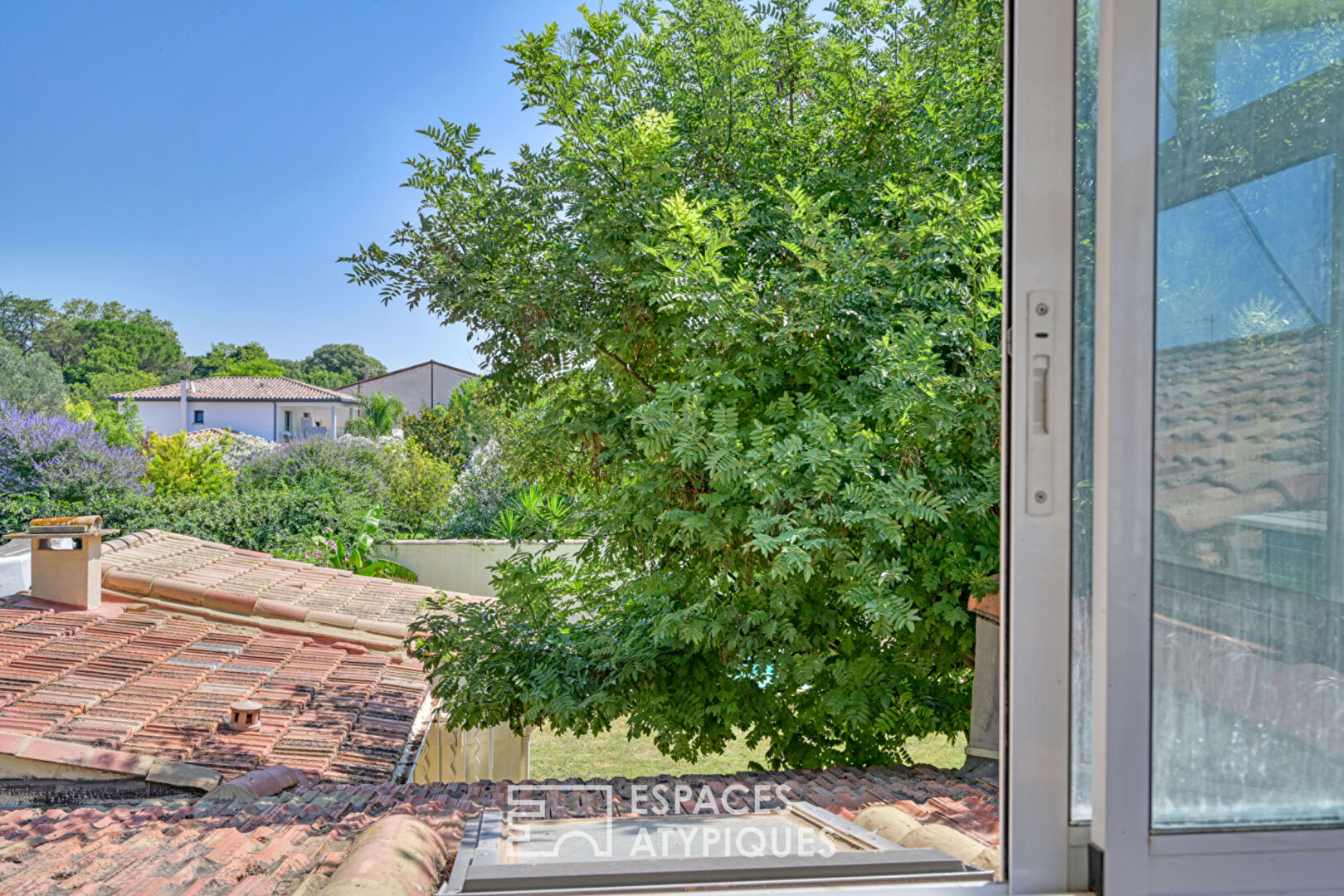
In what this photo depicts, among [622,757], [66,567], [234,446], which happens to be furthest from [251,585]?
[234,446]

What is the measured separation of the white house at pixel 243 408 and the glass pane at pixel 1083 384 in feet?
122

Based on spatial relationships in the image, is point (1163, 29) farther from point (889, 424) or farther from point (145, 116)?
point (145, 116)

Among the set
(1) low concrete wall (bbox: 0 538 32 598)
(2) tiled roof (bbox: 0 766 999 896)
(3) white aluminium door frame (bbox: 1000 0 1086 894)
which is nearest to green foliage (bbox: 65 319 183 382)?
(1) low concrete wall (bbox: 0 538 32 598)

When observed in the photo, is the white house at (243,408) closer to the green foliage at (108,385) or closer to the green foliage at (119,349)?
the green foliage at (108,385)

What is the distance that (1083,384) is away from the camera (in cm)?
102

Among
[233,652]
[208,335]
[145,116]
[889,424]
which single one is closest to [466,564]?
[233,652]

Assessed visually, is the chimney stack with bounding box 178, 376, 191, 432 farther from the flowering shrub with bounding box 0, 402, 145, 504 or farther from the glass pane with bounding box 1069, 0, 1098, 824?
the glass pane with bounding box 1069, 0, 1098, 824

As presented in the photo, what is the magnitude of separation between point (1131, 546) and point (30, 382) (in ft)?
128

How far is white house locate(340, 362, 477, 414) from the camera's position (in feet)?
125

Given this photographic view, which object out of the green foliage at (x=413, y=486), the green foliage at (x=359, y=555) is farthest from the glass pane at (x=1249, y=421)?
the green foliage at (x=413, y=486)

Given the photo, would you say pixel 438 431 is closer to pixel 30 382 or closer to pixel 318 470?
pixel 318 470

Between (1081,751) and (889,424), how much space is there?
10.1 ft

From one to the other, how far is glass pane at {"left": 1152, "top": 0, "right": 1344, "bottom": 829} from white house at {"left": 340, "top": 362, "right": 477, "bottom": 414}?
1513 inches

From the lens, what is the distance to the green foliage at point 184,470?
500 inches
